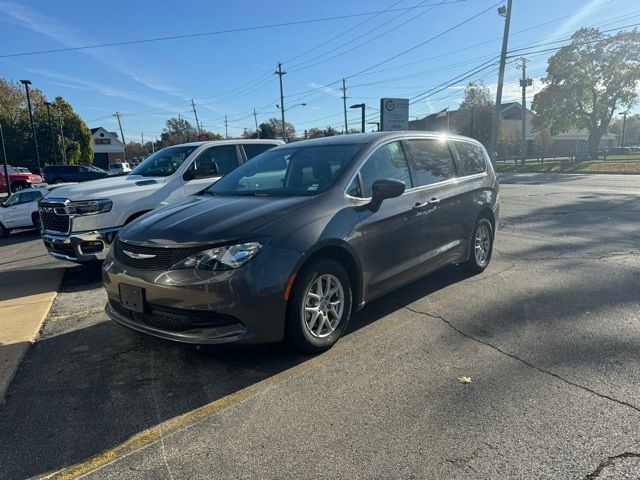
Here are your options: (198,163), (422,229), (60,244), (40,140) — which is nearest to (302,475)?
(422,229)

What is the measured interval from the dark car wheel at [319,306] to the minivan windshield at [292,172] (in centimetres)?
74

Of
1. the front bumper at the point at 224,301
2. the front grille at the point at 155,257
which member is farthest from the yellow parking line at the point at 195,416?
the front grille at the point at 155,257

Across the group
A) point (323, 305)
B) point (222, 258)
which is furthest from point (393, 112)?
point (222, 258)

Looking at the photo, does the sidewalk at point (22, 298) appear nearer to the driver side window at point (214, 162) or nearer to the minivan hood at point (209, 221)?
the minivan hood at point (209, 221)

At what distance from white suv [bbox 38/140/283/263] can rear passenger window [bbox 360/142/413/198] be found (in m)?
3.31

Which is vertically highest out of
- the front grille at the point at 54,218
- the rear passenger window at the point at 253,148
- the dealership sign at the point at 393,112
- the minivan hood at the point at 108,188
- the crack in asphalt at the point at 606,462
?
the dealership sign at the point at 393,112

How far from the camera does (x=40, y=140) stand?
155 feet

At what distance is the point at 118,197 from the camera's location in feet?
21.0

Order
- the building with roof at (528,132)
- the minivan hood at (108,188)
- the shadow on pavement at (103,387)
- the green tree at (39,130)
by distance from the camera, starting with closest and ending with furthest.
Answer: the shadow on pavement at (103,387) → the minivan hood at (108,188) → the green tree at (39,130) → the building with roof at (528,132)

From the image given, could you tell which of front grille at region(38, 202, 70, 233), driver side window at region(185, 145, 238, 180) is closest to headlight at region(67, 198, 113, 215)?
front grille at region(38, 202, 70, 233)

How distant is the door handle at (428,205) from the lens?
15.1 feet

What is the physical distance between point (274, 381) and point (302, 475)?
1019 millimetres

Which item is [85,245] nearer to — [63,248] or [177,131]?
[63,248]

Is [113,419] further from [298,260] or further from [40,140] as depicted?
[40,140]
